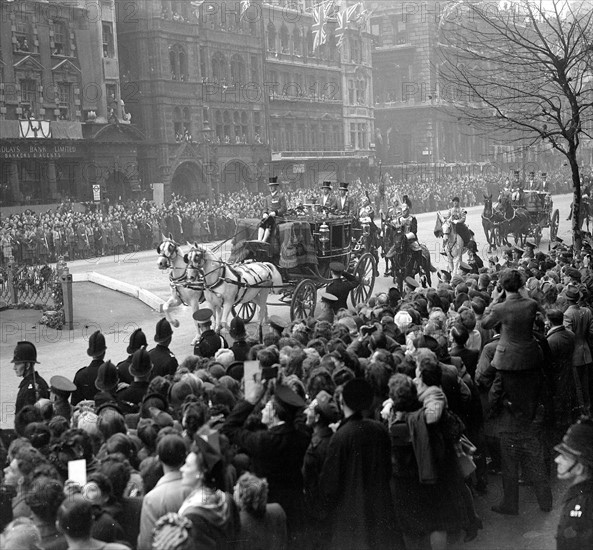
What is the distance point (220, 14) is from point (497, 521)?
138 feet

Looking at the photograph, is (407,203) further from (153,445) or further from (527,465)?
(153,445)

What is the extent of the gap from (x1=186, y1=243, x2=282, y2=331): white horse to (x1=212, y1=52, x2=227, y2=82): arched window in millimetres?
32331

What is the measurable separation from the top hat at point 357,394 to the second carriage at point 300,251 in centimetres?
943

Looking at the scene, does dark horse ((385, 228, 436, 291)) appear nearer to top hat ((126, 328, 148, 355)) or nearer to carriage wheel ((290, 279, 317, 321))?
carriage wheel ((290, 279, 317, 321))

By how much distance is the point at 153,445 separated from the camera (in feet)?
18.3

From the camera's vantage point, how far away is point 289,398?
18.1 ft

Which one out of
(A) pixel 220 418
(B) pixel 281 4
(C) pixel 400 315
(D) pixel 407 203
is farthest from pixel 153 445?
(B) pixel 281 4

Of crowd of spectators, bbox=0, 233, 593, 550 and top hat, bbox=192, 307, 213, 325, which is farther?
top hat, bbox=192, 307, 213, 325

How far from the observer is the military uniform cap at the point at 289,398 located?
5477 millimetres

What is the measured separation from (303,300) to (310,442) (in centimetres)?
991

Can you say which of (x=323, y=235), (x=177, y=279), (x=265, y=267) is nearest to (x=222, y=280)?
(x=177, y=279)

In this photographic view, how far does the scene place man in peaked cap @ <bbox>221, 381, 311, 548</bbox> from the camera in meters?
5.44

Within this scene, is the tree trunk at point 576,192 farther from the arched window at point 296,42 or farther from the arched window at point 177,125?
the arched window at point 296,42

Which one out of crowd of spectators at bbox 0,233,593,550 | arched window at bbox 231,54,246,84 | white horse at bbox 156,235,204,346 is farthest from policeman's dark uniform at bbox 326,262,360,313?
arched window at bbox 231,54,246,84
